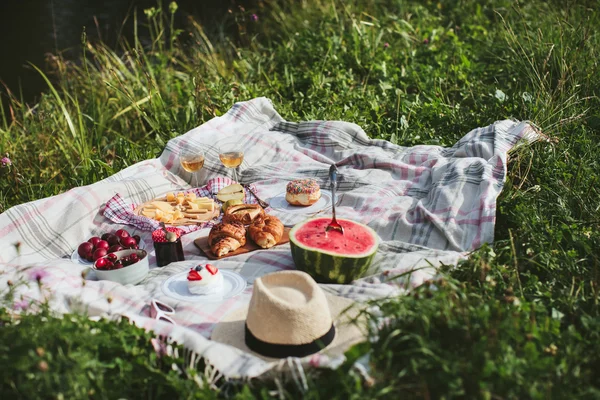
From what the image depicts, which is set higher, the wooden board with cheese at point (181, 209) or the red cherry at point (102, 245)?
the red cherry at point (102, 245)

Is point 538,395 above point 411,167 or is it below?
above

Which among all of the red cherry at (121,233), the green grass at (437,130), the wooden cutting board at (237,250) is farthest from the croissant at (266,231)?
the green grass at (437,130)

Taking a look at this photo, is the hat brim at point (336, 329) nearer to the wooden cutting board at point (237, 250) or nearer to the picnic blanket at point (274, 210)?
the picnic blanket at point (274, 210)

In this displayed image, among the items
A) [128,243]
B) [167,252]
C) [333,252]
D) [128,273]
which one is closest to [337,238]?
[333,252]

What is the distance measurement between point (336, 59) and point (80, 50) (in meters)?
5.94

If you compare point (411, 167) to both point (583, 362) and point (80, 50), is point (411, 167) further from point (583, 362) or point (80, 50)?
point (80, 50)

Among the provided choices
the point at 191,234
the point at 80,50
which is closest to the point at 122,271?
the point at 191,234

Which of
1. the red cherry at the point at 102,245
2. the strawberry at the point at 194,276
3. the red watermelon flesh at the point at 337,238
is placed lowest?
the red cherry at the point at 102,245

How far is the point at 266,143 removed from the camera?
19.5 ft

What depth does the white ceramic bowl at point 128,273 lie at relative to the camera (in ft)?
12.7

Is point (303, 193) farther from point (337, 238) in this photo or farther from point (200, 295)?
point (200, 295)

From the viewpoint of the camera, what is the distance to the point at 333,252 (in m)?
3.79

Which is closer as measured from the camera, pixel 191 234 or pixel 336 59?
pixel 191 234

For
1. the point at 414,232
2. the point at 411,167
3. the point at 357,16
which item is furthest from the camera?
the point at 357,16
